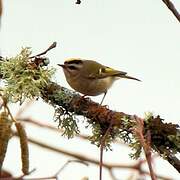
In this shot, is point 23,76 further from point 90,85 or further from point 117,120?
point 90,85

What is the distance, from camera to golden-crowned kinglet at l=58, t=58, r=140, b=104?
2453mm

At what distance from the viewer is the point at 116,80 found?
2684 millimetres

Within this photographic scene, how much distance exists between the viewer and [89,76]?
8.66 feet

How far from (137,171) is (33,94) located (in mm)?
700

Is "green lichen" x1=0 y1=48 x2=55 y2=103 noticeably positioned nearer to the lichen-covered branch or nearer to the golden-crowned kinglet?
the lichen-covered branch

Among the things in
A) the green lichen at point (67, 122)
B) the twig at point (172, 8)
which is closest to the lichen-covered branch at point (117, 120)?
the green lichen at point (67, 122)

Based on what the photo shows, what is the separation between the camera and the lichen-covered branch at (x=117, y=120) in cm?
169

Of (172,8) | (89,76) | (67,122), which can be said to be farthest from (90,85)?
(172,8)

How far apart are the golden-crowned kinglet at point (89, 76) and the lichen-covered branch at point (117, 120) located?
0.56 metres

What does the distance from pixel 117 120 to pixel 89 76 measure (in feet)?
3.12

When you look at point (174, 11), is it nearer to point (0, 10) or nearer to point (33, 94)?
point (0, 10)

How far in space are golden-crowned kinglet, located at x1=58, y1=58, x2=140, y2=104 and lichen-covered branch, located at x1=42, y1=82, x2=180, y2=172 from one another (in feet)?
1.82

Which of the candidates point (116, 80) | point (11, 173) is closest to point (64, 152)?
point (11, 173)

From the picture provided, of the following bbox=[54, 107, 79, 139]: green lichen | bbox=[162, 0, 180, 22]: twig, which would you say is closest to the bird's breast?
bbox=[54, 107, 79, 139]: green lichen
